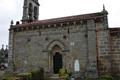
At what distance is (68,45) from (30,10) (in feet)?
29.6

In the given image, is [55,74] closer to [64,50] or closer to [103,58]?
[64,50]

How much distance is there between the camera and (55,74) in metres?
19.3

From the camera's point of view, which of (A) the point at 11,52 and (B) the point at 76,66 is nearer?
(B) the point at 76,66

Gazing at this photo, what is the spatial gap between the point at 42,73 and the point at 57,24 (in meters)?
5.00

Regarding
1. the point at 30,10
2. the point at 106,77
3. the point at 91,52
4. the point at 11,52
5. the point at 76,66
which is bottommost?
the point at 106,77

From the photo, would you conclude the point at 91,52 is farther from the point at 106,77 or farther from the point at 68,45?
the point at 106,77

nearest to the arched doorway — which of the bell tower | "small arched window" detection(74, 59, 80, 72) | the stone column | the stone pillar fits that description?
"small arched window" detection(74, 59, 80, 72)

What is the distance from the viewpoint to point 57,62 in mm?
19766

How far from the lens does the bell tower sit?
80.6 ft

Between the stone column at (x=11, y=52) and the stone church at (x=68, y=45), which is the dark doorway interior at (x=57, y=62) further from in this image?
the stone column at (x=11, y=52)

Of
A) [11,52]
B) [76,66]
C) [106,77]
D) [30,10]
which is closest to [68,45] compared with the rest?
[76,66]

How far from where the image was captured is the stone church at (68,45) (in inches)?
677

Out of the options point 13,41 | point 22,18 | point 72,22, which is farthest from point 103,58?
point 22,18

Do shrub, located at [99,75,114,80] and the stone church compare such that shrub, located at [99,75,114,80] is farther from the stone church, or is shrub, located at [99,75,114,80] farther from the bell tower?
the bell tower
